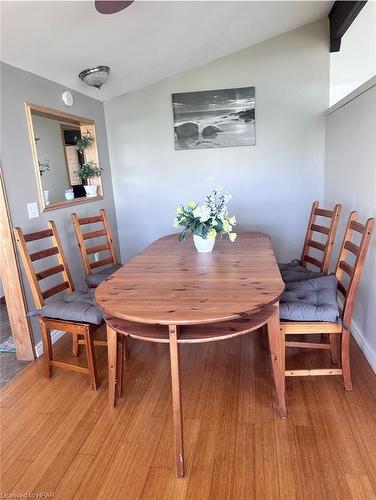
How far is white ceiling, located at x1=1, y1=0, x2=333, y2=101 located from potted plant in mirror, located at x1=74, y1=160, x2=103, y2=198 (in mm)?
699

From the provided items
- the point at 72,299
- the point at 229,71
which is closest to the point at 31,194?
the point at 72,299

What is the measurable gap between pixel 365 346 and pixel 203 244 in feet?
4.20

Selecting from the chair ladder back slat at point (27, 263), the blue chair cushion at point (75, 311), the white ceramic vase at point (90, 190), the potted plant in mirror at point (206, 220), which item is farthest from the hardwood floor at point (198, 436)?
the white ceramic vase at point (90, 190)

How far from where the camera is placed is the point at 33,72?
2.50m

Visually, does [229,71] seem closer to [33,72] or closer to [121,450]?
[33,72]

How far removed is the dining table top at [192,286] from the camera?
141cm

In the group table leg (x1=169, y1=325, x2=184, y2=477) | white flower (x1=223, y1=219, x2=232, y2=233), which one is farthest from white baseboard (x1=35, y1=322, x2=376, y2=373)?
table leg (x1=169, y1=325, x2=184, y2=477)

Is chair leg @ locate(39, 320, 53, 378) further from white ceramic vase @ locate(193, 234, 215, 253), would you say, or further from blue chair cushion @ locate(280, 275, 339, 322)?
blue chair cushion @ locate(280, 275, 339, 322)

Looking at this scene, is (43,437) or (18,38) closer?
(43,437)

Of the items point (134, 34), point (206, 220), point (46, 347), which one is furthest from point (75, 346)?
point (134, 34)

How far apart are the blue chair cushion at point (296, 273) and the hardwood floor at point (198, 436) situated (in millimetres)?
542

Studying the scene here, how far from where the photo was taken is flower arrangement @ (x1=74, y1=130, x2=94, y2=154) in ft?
11.3

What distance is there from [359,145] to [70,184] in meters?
2.58

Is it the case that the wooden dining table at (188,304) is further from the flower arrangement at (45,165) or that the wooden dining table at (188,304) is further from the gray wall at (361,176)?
the flower arrangement at (45,165)
